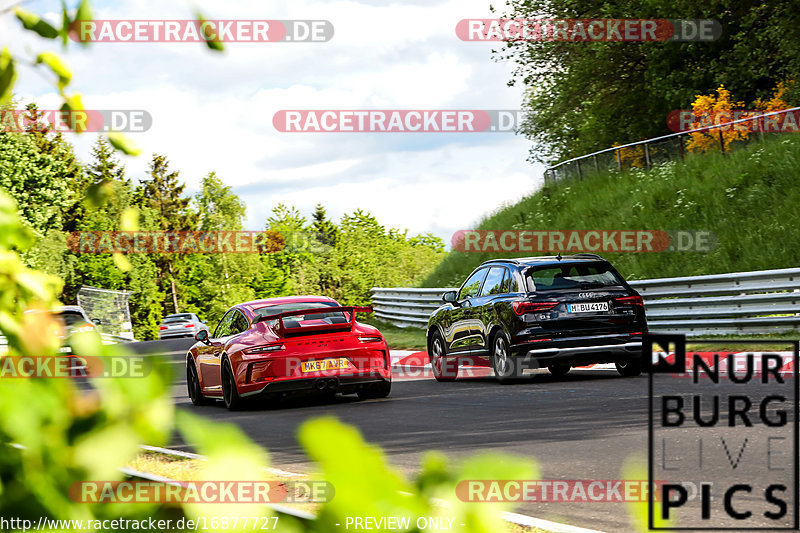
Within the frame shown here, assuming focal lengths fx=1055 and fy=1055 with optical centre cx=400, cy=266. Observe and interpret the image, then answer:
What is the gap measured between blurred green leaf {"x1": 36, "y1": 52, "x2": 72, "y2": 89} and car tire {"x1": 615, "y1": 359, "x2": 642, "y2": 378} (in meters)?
14.2

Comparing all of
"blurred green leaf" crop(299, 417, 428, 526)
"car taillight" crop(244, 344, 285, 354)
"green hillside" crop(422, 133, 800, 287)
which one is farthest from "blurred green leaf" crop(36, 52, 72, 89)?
"green hillside" crop(422, 133, 800, 287)

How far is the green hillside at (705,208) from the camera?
2498cm

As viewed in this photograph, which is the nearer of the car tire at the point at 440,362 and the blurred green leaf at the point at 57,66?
the blurred green leaf at the point at 57,66

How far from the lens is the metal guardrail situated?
18.1 m

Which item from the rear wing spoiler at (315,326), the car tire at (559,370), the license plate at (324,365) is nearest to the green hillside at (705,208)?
the car tire at (559,370)

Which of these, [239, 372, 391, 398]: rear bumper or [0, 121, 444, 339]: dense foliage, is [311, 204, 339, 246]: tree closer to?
[0, 121, 444, 339]: dense foliage

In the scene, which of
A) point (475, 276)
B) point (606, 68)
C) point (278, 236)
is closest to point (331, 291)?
point (278, 236)

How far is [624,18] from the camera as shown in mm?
36688

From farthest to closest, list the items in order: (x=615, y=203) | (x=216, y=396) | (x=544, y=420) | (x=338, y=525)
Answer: (x=615, y=203) < (x=216, y=396) < (x=544, y=420) < (x=338, y=525)

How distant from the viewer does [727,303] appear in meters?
19.9

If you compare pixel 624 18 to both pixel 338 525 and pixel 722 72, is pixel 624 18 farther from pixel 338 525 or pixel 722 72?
pixel 338 525

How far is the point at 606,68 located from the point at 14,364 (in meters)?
38.6

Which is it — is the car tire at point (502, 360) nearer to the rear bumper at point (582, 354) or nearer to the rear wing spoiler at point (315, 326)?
the rear bumper at point (582, 354)

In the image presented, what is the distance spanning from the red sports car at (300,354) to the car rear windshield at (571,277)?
8.38 ft
